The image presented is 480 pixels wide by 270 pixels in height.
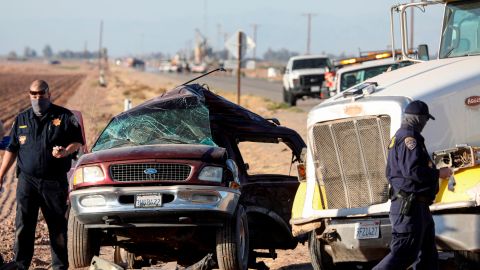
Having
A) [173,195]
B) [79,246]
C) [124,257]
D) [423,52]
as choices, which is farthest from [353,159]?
[124,257]

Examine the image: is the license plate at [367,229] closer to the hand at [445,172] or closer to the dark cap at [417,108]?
the hand at [445,172]

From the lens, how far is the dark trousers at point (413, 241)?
8219 millimetres

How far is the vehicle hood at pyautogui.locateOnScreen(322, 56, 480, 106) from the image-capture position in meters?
9.09

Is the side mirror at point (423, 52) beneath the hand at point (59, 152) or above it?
above

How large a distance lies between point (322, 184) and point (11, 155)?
3199 mm

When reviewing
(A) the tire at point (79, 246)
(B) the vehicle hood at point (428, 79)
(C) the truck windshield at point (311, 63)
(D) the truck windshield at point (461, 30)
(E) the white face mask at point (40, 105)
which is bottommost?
(C) the truck windshield at point (311, 63)

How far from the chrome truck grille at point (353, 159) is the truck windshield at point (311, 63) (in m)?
31.4

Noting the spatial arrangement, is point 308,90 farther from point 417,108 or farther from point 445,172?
point 417,108

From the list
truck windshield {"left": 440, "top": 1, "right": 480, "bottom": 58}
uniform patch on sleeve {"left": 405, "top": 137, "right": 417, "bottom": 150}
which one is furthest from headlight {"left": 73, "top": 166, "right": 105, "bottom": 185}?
truck windshield {"left": 440, "top": 1, "right": 480, "bottom": 58}

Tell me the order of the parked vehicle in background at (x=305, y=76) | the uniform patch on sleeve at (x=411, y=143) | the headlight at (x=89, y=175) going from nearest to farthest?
1. the uniform patch on sleeve at (x=411, y=143)
2. the headlight at (x=89, y=175)
3. the parked vehicle in background at (x=305, y=76)

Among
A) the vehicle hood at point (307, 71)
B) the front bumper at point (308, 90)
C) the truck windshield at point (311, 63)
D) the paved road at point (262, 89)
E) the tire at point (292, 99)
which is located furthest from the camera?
the paved road at point (262, 89)

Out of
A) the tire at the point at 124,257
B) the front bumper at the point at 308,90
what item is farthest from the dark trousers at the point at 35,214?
the front bumper at the point at 308,90

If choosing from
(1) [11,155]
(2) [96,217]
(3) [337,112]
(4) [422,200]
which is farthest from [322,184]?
(1) [11,155]

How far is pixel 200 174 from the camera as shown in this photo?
9742 mm
